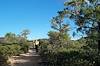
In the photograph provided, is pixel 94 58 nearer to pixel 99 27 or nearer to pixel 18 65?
pixel 99 27

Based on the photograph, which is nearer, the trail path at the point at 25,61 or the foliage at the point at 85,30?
the foliage at the point at 85,30

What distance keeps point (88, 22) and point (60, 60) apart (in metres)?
3.35

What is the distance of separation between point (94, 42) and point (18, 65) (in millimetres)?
9135

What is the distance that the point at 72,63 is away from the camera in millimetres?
14555

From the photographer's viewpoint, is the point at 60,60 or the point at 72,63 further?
the point at 60,60

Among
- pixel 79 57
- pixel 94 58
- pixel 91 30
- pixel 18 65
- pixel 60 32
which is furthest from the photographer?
pixel 60 32

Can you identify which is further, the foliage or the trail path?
the trail path

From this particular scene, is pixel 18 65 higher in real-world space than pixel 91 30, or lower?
lower

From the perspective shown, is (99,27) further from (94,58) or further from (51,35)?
(51,35)

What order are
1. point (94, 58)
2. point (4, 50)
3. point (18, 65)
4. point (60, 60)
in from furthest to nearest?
point (4, 50)
point (18, 65)
point (60, 60)
point (94, 58)

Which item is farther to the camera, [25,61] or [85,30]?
[25,61]

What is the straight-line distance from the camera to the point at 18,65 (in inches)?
915

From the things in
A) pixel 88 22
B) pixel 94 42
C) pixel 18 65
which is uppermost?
pixel 88 22

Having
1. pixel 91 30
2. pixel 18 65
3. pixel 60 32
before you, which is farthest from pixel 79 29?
pixel 60 32
